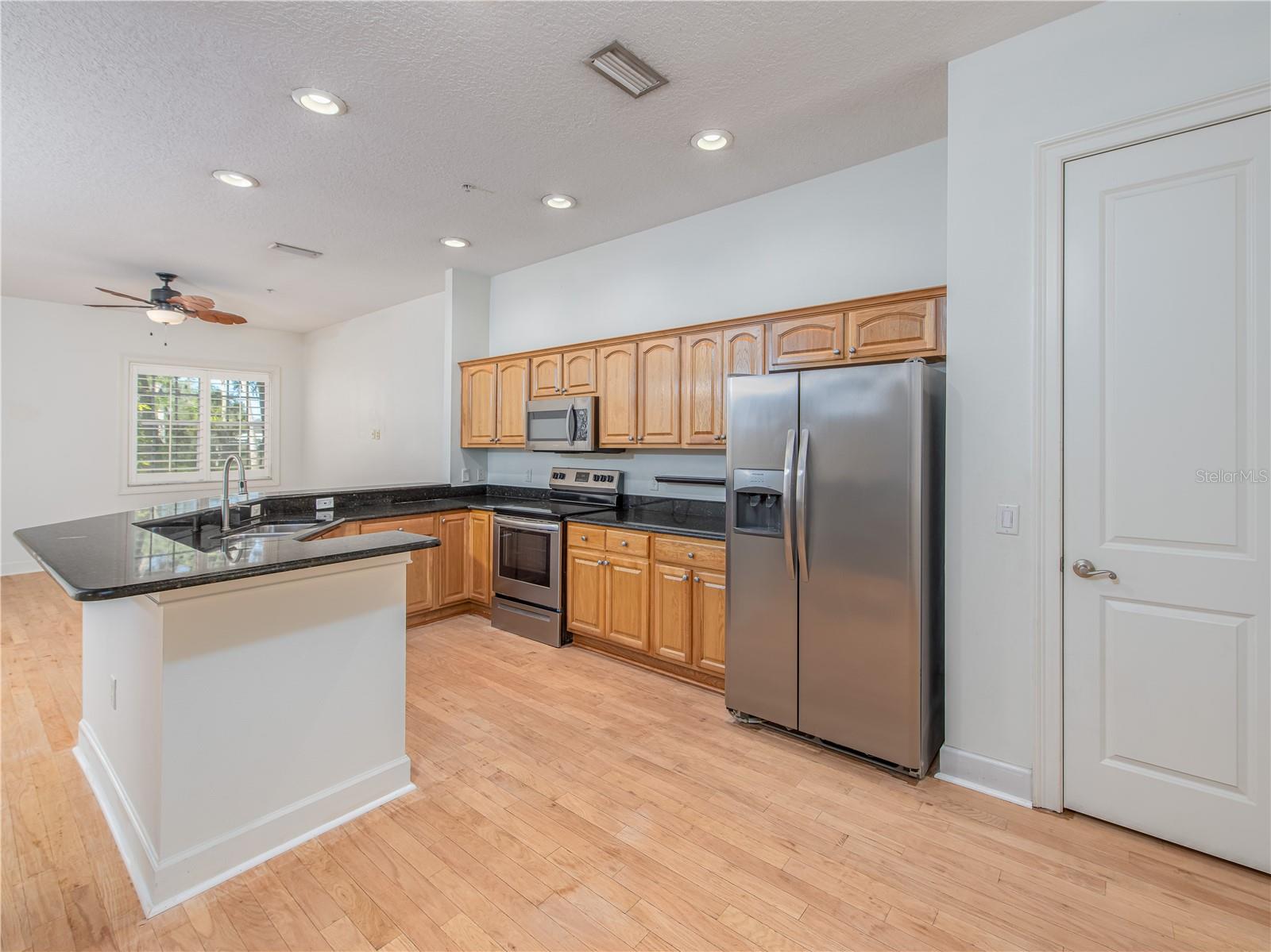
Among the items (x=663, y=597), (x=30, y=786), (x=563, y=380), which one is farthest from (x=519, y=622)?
(x=30, y=786)

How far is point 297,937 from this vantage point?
1578mm

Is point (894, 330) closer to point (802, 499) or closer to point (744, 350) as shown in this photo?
point (744, 350)

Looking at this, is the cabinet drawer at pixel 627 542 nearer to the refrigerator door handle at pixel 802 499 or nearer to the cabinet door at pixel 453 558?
the refrigerator door handle at pixel 802 499

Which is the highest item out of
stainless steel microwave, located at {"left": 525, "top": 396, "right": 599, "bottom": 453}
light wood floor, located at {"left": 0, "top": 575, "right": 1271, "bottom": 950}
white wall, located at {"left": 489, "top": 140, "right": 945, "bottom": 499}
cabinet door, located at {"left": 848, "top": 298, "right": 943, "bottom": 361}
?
white wall, located at {"left": 489, "top": 140, "right": 945, "bottom": 499}

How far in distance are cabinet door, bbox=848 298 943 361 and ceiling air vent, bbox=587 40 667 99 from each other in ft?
4.59

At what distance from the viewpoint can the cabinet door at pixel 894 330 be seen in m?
2.66

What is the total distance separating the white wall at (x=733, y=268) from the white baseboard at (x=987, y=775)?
193 cm

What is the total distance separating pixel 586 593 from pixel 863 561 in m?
1.94

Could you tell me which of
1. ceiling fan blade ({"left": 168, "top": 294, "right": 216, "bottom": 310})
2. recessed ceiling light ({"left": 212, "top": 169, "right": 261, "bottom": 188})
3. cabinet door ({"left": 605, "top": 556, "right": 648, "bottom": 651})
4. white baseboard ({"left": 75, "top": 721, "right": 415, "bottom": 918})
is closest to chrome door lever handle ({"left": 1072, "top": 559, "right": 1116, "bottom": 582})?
cabinet door ({"left": 605, "top": 556, "right": 648, "bottom": 651})

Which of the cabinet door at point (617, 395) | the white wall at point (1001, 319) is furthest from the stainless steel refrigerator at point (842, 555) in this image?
the cabinet door at point (617, 395)

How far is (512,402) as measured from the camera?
4773 mm

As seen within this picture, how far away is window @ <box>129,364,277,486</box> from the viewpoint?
6.65 m

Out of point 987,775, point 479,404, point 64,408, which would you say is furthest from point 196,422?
point 987,775

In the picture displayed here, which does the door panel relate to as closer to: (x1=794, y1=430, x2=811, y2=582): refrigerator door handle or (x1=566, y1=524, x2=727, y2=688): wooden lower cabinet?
(x1=566, y1=524, x2=727, y2=688): wooden lower cabinet
